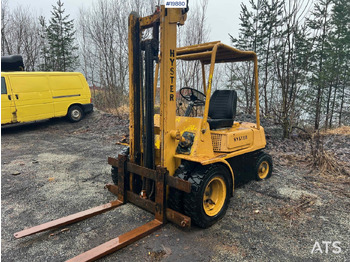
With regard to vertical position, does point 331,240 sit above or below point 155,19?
below

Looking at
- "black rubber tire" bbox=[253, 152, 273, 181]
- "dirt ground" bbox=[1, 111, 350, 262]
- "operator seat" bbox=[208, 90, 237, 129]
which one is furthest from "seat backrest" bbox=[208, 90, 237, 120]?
"dirt ground" bbox=[1, 111, 350, 262]

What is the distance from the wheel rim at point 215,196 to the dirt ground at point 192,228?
0.20m

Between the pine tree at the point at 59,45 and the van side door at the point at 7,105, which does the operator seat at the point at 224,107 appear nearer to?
the van side door at the point at 7,105

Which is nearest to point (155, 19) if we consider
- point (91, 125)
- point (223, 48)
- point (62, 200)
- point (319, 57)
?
point (223, 48)

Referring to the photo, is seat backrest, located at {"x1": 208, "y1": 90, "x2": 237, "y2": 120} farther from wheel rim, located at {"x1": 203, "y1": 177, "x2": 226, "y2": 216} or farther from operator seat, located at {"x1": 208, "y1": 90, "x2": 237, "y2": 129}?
wheel rim, located at {"x1": 203, "y1": 177, "x2": 226, "y2": 216}

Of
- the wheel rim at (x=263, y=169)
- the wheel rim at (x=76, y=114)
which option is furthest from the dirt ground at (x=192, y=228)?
the wheel rim at (x=76, y=114)

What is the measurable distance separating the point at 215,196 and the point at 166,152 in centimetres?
108

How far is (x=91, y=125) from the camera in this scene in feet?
38.9

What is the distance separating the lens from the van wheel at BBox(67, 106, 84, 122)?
11820 mm

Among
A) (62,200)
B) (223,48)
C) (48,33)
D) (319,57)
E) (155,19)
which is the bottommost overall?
(62,200)

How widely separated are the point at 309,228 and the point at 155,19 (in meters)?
3.48

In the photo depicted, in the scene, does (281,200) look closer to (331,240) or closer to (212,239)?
(331,240)

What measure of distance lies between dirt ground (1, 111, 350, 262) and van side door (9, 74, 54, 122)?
411 cm

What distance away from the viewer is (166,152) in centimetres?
343
